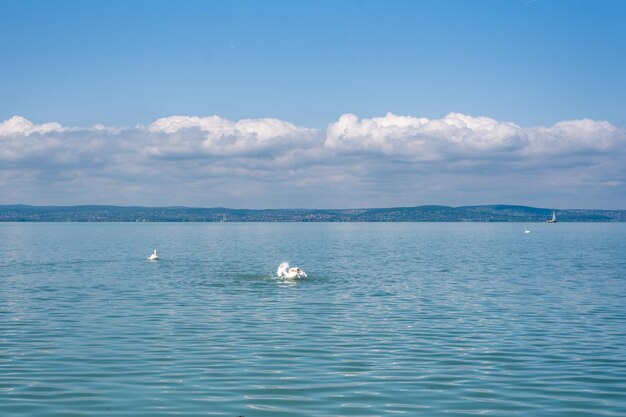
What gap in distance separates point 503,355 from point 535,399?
572 centimetres

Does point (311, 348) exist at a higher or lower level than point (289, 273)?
lower

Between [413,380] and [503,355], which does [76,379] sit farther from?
[503,355]

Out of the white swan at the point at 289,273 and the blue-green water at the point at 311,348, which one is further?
the white swan at the point at 289,273

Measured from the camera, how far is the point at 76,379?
19.9 metres

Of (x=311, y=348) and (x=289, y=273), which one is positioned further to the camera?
(x=289, y=273)

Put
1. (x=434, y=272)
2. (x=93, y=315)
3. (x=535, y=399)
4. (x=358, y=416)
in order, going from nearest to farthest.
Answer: (x=358, y=416), (x=535, y=399), (x=93, y=315), (x=434, y=272)

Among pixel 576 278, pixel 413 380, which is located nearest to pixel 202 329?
pixel 413 380

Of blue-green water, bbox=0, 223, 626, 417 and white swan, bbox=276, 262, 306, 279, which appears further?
white swan, bbox=276, 262, 306, 279

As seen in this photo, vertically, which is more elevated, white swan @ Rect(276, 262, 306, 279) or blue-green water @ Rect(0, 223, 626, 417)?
white swan @ Rect(276, 262, 306, 279)

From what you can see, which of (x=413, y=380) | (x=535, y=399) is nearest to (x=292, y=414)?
(x=413, y=380)

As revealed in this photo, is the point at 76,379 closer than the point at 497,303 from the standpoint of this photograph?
Yes

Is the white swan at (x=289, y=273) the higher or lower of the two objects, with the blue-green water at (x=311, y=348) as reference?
higher

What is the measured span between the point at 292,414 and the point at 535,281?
38608mm

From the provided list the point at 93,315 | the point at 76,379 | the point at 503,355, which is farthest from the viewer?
the point at 93,315
